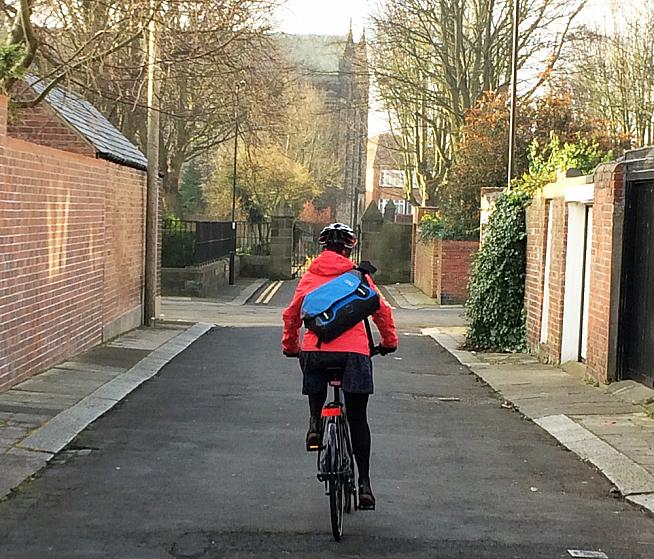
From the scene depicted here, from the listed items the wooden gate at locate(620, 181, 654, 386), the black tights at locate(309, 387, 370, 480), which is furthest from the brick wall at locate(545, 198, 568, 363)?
the black tights at locate(309, 387, 370, 480)

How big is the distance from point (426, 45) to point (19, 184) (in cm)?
2793

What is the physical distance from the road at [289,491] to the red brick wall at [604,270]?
1.49 m

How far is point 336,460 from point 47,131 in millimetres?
12293

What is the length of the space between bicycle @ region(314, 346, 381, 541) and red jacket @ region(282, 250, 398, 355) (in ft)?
0.54

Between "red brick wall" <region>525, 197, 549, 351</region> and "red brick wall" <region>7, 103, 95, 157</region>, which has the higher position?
"red brick wall" <region>7, 103, 95, 157</region>

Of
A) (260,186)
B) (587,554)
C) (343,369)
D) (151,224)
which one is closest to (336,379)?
(343,369)

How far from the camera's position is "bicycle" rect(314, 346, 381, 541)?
19.3 ft

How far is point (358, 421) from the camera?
640cm

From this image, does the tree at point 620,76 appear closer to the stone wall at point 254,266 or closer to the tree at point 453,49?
the tree at point 453,49

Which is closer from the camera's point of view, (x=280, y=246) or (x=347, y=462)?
(x=347, y=462)

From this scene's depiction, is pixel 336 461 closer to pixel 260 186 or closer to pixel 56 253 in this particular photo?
pixel 56 253

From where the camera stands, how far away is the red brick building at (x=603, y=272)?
1166cm

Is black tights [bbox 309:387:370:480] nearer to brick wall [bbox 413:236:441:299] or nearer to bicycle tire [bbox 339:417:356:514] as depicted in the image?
bicycle tire [bbox 339:417:356:514]

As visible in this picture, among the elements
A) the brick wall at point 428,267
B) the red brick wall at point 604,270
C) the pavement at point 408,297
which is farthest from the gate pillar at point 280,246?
the red brick wall at point 604,270
